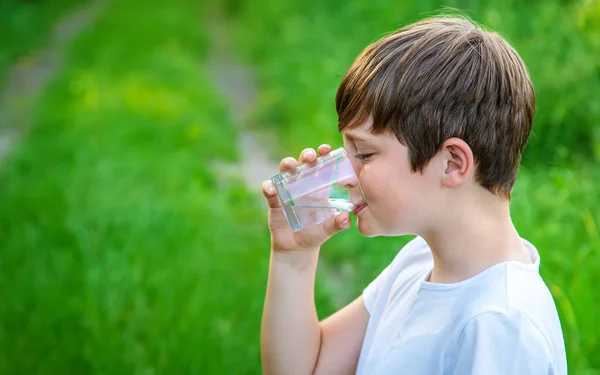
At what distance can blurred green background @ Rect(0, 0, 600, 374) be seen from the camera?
294cm

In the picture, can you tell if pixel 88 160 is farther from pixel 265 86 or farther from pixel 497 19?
pixel 265 86

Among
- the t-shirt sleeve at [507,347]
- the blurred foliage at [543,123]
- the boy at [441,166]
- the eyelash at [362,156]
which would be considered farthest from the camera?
the blurred foliage at [543,123]

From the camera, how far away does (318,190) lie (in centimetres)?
160

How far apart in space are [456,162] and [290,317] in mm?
509

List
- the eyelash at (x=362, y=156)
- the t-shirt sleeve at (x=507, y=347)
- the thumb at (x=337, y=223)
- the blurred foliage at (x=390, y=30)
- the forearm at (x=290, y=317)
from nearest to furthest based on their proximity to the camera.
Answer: the t-shirt sleeve at (x=507, y=347) < the eyelash at (x=362, y=156) < the thumb at (x=337, y=223) < the forearm at (x=290, y=317) < the blurred foliage at (x=390, y=30)

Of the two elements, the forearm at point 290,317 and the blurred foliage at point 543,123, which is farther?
the blurred foliage at point 543,123

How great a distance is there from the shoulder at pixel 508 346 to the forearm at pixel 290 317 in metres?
0.51

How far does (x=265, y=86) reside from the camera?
24.6 feet

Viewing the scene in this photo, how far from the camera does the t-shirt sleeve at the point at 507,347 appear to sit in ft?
4.08

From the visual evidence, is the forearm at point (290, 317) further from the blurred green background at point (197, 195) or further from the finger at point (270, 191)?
the blurred green background at point (197, 195)

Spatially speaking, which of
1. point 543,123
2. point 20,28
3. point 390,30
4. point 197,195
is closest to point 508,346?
point 543,123

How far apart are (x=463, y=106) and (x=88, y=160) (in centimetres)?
363

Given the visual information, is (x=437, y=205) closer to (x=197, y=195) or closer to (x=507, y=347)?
(x=507, y=347)

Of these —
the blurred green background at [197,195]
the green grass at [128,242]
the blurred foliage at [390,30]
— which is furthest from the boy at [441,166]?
the green grass at [128,242]
